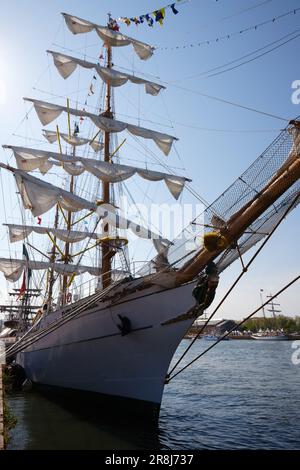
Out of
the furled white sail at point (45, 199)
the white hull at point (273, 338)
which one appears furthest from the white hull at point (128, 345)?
the white hull at point (273, 338)

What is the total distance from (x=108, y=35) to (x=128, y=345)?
1880 cm

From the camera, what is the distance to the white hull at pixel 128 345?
1108 centimetres

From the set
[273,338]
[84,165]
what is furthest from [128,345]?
[273,338]

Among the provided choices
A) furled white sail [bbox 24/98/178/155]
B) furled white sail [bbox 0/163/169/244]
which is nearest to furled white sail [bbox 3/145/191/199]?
furled white sail [bbox 0/163/169/244]

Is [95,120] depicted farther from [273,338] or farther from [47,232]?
[273,338]

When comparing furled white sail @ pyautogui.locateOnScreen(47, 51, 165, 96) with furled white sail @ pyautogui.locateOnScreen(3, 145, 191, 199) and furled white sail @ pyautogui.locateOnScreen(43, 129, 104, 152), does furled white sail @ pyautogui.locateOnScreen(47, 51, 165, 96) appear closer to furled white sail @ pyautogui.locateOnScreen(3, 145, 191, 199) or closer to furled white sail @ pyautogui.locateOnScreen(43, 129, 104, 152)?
furled white sail @ pyautogui.locateOnScreen(43, 129, 104, 152)

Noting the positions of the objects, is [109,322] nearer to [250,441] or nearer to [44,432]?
[44,432]

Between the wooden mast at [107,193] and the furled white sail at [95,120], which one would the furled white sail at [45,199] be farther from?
the furled white sail at [95,120]

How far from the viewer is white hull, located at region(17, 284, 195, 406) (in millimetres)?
11078

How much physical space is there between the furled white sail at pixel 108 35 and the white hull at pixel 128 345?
16841 mm

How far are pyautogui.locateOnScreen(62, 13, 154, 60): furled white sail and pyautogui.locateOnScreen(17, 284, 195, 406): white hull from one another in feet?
55.3

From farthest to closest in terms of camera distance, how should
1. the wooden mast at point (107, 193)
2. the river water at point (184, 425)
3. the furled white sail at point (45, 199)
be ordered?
1. the wooden mast at point (107, 193)
2. the furled white sail at point (45, 199)
3. the river water at point (184, 425)

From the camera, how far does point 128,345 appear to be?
468 inches

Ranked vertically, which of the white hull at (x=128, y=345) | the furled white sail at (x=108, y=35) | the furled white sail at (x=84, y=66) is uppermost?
the furled white sail at (x=108, y=35)
